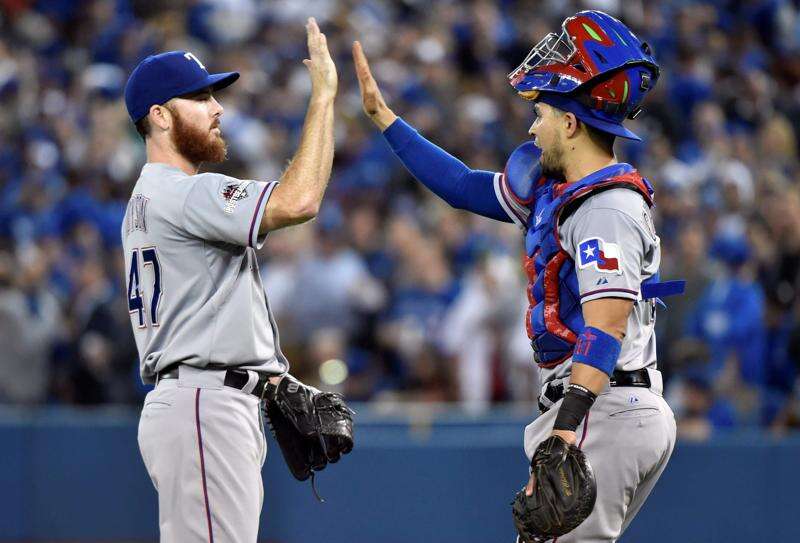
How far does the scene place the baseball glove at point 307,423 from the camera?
4.48 m

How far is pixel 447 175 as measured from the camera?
4816 millimetres

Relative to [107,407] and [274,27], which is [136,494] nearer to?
[107,407]

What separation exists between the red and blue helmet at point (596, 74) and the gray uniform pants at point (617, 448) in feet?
2.76

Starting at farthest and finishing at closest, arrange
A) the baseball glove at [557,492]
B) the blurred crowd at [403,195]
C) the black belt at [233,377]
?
the blurred crowd at [403,195], the black belt at [233,377], the baseball glove at [557,492]

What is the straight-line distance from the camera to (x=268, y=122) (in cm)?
1281

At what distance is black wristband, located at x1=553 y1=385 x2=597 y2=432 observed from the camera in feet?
12.8

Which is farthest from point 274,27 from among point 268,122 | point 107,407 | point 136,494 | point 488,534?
point 488,534

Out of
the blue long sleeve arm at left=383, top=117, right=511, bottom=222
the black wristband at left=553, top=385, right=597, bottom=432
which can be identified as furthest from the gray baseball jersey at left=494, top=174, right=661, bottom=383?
the blue long sleeve arm at left=383, top=117, right=511, bottom=222

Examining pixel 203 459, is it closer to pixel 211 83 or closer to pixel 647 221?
pixel 211 83

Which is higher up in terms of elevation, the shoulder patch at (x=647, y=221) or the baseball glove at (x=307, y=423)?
the shoulder patch at (x=647, y=221)

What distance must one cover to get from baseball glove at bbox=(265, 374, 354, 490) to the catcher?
2.25ft

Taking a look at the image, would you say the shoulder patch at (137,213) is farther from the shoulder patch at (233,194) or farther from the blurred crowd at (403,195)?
the blurred crowd at (403,195)

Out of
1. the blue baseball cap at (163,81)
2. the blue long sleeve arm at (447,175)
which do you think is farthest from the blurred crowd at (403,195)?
the blue baseball cap at (163,81)

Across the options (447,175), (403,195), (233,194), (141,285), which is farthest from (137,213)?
(403,195)
